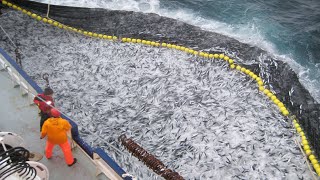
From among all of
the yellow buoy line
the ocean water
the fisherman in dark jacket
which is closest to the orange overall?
the fisherman in dark jacket

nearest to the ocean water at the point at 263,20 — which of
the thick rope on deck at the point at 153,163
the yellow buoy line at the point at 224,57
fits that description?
the yellow buoy line at the point at 224,57

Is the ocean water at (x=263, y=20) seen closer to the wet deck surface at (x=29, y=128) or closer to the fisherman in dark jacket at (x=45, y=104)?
the wet deck surface at (x=29, y=128)

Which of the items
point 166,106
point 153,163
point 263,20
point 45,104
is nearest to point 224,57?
point 166,106

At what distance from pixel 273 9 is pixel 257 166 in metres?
12.3

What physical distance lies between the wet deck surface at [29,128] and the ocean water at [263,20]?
1020 centimetres

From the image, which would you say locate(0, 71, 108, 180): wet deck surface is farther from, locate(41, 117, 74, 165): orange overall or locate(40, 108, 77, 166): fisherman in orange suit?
locate(41, 117, 74, 165): orange overall

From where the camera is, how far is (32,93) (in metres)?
8.43

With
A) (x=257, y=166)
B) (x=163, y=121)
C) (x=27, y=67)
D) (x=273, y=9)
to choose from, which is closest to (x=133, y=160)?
(x=163, y=121)

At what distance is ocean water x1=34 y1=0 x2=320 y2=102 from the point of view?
50.1ft

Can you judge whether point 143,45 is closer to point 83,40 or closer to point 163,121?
point 83,40

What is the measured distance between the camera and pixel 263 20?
17797mm

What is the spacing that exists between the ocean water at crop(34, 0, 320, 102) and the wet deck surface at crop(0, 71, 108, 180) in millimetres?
10196

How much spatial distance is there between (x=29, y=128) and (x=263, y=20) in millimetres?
13950

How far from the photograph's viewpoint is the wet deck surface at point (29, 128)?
6.98 meters
